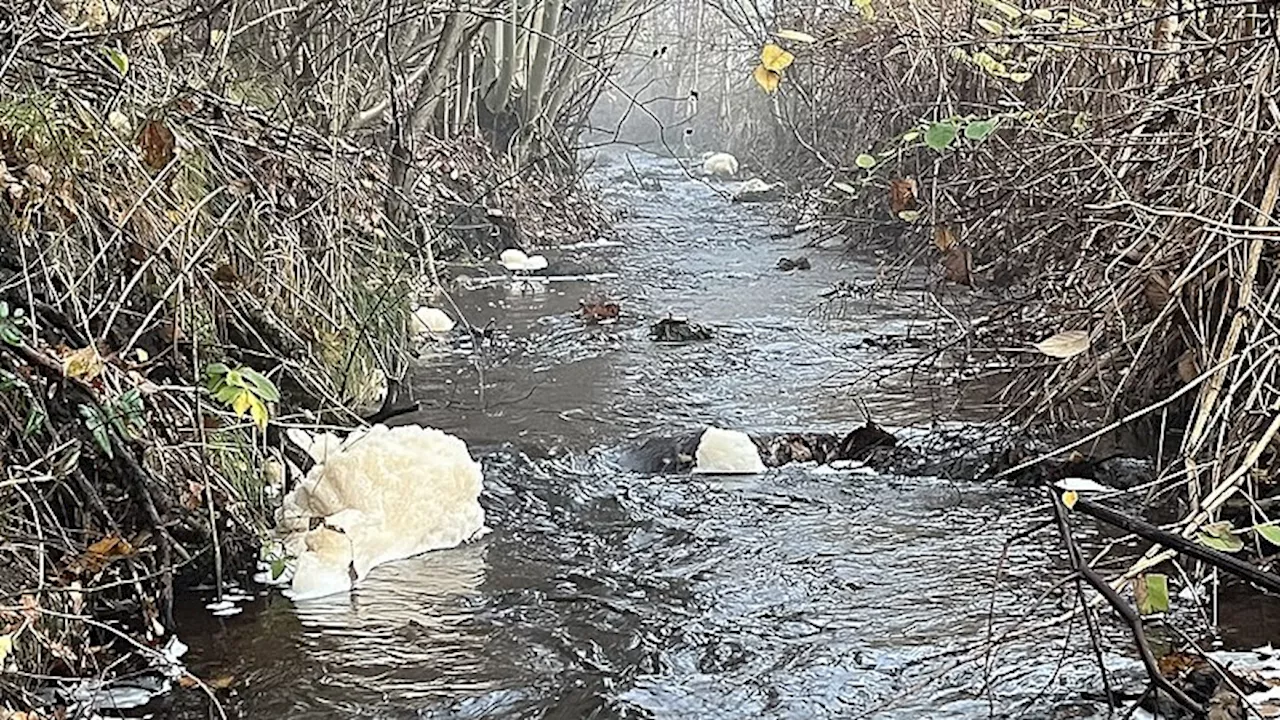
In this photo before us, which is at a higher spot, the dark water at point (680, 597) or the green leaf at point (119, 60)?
the green leaf at point (119, 60)

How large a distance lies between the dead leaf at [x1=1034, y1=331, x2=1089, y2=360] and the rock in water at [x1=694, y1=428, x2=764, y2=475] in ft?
3.86

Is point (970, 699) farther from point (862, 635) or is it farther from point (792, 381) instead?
point (792, 381)

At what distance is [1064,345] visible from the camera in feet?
16.0

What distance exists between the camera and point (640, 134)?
94.6 ft

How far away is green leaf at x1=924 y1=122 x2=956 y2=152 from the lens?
348 cm

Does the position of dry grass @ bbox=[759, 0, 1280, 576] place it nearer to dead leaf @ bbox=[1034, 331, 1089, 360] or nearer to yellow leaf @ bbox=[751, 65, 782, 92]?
dead leaf @ bbox=[1034, 331, 1089, 360]

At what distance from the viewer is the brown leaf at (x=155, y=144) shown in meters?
4.30

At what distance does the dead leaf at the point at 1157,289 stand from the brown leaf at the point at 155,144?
298 cm

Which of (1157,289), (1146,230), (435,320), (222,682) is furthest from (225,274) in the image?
(435,320)

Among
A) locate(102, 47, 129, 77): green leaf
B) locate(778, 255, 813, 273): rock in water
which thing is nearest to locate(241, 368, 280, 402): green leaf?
locate(102, 47, 129, 77): green leaf

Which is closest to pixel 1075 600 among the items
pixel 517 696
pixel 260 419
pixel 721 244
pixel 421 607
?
pixel 517 696

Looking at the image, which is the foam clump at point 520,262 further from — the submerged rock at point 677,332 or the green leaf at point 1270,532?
the green leaf at point 1270,532

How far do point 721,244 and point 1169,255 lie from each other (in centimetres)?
951

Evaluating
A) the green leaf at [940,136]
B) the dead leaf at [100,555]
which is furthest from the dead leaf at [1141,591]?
the dead leaf at [100,555]
